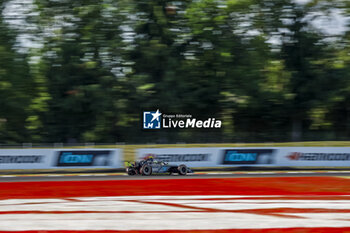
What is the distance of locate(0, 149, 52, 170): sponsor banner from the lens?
21.5m

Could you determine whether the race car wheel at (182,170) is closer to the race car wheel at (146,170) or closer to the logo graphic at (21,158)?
the race car wheel at (146,170)

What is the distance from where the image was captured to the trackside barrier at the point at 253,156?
879 inches

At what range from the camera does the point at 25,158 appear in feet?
70.9

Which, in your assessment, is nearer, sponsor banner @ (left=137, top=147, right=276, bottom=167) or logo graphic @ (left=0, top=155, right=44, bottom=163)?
logo graphic @ (left=0, top=155, right=44, bottom=163)

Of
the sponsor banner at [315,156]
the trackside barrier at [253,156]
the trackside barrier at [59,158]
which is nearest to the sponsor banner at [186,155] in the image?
the trackside barrier at [253,156]

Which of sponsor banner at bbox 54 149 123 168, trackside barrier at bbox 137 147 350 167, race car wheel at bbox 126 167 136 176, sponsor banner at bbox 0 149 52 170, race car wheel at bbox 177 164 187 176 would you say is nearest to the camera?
race car wheel at bbox 177 164 187 176

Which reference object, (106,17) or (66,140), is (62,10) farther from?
(66,140)

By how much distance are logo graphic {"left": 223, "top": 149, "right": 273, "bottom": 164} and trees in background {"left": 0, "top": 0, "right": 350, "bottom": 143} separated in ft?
29.6

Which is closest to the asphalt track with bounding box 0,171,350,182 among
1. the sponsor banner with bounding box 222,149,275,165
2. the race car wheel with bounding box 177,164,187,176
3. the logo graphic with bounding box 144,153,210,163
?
the race car wheel with bounding box 177,164,187,176

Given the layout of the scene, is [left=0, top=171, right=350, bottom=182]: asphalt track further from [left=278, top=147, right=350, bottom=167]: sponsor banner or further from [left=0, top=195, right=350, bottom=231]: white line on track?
[left=0, top=195, right=350, bottom=231]: white line on track

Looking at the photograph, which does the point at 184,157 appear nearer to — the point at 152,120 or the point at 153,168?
the point at 153,168

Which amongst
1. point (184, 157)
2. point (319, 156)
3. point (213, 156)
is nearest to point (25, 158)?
point (184, 157)

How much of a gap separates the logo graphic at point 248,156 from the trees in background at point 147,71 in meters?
9.02

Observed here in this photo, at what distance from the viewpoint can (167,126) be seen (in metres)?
29.6
